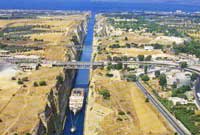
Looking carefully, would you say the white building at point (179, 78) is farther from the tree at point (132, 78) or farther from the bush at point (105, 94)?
the bush at point (105, 94)

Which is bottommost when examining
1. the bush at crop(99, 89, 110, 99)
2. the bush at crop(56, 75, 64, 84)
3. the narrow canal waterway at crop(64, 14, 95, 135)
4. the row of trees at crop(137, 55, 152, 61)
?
the narrow canal waterway at crop(64, 14, 95, 135)

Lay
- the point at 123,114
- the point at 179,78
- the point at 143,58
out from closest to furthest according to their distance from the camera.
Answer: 1. the point at 123,114
2. the point at 179,78
3. the point at 143,58

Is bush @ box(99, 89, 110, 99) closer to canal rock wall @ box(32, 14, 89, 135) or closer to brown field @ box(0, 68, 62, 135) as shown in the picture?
canal rock wall @ box(32, 14, 89, 135)

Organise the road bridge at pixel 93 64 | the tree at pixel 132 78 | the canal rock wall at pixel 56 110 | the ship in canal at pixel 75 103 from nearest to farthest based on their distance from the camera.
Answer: the canal rock wall at pixel 56 110 → the ship in canal at pixel 75 103 → the tree at pixel 132 78 → the road bridge at pixel 93 64

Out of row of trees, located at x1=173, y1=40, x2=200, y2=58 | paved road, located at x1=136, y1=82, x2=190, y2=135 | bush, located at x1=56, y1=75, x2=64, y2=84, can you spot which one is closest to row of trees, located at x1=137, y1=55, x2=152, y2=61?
row of trees, located at x1=173, y1=40, x2=200, y2=58

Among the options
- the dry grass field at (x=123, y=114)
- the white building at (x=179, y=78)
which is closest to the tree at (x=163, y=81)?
the white building at (x=179, y=78)

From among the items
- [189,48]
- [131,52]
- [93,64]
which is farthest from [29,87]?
[189,48]

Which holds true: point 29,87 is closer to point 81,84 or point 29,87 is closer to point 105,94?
point 105,94

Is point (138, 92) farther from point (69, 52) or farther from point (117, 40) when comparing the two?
point (117, 40)

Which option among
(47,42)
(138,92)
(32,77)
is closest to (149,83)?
(138,92)
